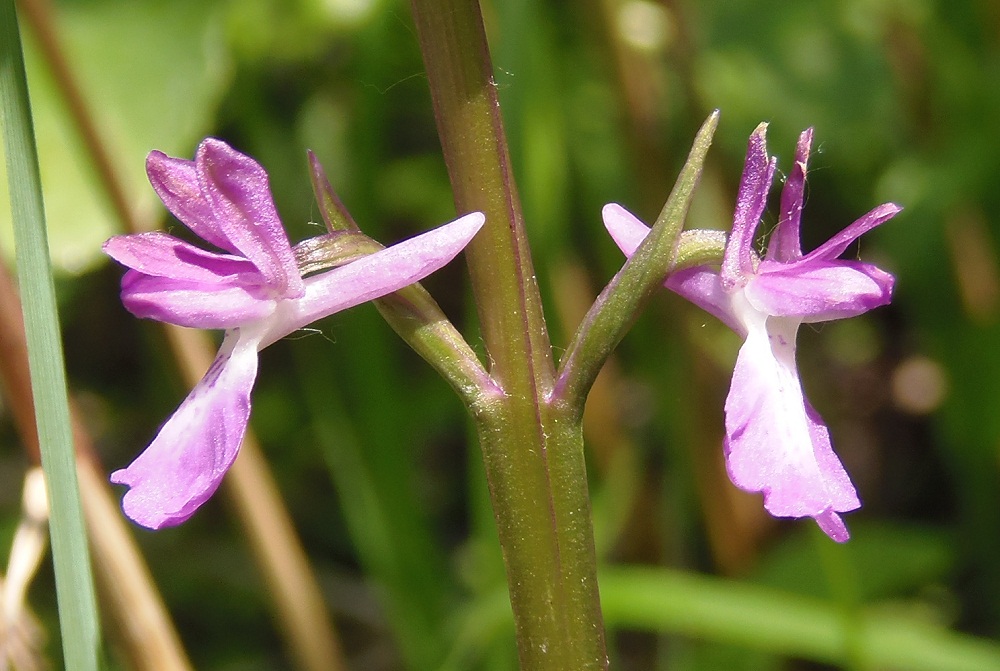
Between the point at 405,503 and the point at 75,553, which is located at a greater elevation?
the point at 75,553

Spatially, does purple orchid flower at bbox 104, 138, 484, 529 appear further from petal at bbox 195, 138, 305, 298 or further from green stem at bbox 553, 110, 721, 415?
green stem at bbox 553, 110, 721, 415

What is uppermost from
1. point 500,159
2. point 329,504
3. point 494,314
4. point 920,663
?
point 500,159

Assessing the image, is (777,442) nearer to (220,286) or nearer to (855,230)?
(855,230)

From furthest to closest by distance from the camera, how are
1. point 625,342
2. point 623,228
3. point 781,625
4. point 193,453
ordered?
point 625,342 < point 781,625 < point 623,228 < point 193,453

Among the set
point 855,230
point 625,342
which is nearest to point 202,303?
point 855,230

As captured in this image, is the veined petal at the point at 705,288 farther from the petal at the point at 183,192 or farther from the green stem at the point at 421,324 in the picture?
the petal at the point at 183,192

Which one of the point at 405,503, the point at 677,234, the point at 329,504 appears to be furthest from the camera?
the point at 329,504

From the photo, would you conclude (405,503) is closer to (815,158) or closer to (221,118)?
(221,118)

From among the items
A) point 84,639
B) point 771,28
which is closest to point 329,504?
point 771,28
